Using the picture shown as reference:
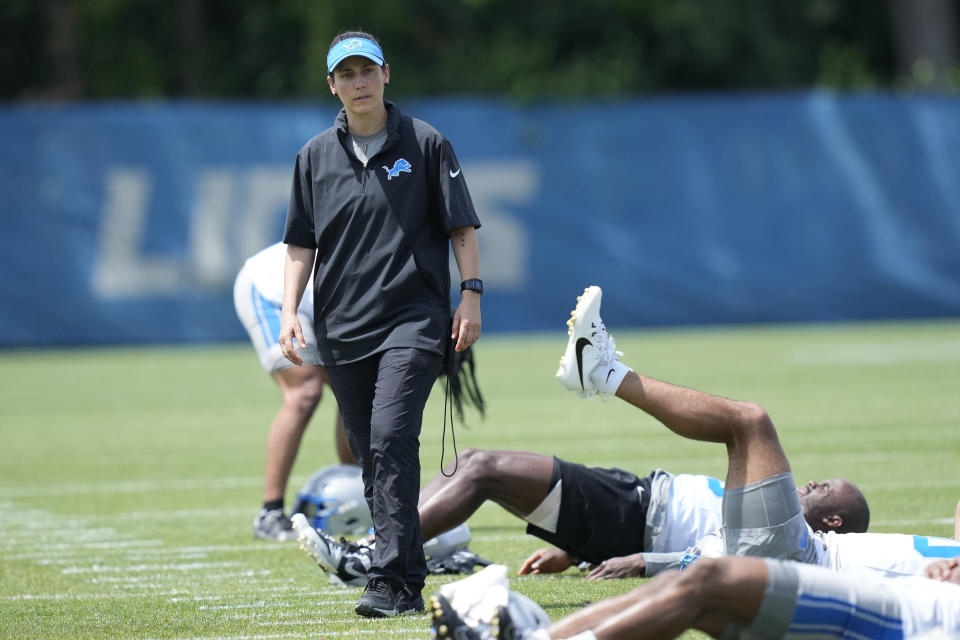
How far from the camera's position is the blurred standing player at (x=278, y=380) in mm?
7707

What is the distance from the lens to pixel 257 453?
11234mm

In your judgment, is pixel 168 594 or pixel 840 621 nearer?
pixel 840 621

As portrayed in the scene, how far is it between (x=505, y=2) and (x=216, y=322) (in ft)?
37.0

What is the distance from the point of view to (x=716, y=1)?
29.2 m

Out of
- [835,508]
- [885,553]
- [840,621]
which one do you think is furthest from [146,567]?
[840,621]

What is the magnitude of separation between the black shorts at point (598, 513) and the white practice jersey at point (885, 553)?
3.03 feet

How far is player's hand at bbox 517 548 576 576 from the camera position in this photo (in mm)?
6176

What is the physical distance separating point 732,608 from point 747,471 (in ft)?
4.15

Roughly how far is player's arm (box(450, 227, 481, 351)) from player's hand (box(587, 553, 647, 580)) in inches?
44.8

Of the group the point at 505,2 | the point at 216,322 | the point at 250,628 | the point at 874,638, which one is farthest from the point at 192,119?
the point at 874,638

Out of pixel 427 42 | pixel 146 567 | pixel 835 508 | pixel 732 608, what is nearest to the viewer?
pixel 732 608

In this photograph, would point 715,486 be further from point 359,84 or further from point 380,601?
point 359,84

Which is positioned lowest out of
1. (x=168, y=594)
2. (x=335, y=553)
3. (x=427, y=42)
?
(x=168, y=594)

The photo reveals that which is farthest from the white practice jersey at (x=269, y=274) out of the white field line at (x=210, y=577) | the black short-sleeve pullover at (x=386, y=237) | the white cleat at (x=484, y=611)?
the white cleat at (x=484, y=611)
